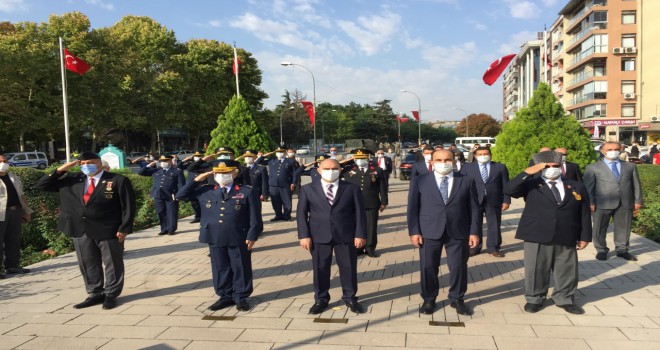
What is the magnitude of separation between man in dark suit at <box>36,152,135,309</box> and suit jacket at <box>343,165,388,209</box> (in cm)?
348

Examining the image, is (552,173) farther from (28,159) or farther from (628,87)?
(628,87)

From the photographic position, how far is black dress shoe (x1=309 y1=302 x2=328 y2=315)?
5.04 meters

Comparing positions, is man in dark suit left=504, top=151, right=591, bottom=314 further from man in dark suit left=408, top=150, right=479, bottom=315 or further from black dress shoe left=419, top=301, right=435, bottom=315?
black dress shoe left=419, top=301, right=435, bottom=315

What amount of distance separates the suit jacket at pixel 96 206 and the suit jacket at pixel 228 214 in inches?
26.4

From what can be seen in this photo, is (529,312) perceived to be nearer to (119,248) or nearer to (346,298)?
(346,298)

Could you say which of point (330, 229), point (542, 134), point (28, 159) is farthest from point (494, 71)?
point (28, 159)

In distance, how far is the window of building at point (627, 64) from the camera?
1855 inches

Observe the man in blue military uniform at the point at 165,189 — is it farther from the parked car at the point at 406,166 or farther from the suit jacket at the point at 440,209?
the parked car at the point at 406,166

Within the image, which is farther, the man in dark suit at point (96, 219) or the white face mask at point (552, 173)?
the man in dark suit at point (96, 219)

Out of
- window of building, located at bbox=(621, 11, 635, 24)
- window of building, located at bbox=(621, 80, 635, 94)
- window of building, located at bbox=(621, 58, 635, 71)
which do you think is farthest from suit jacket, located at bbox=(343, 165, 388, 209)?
window of building, located at bbox=(621, 11, 635, 24)

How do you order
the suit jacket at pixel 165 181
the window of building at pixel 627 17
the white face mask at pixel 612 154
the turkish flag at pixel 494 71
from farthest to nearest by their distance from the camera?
the window of building at pixel 627 17, the turkish flag at pixel 494 71, the suit jacket at pixel 165 181, the white face mask at pixel 612 154

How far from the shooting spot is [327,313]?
505cm

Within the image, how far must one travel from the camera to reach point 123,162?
16328mm

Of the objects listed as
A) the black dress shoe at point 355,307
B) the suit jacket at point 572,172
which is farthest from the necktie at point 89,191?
the suit jacket at point 572,172
